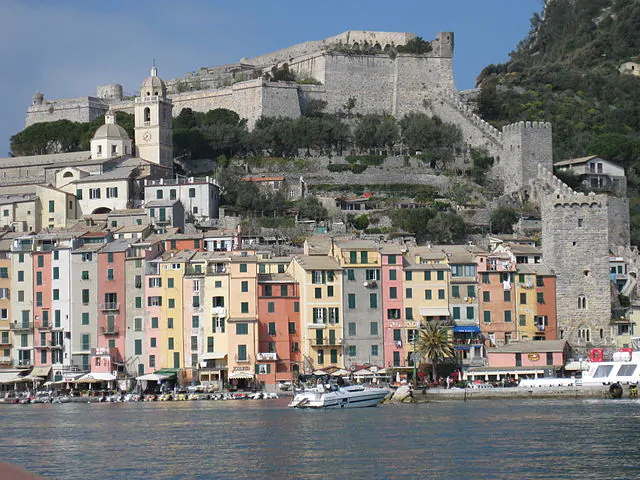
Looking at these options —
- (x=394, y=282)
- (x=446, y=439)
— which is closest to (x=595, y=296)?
(x=394, y=282)

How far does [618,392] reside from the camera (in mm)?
68375

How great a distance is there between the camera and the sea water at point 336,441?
4381cm

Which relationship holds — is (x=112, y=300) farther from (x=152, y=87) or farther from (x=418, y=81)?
(x=418, y=81)

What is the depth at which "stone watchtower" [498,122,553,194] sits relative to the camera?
349 feet

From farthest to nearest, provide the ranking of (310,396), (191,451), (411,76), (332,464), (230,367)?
(411,76) → (230,367) → (310,396) → (191,451) → (332,464)

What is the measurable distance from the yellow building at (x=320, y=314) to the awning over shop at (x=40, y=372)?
49.2ft

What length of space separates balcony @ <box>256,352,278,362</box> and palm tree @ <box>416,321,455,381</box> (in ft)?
26.2

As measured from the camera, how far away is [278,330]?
79.9m

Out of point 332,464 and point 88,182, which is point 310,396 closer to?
point 332,464

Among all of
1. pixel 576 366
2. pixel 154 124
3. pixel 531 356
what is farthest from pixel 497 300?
pixel 154 124

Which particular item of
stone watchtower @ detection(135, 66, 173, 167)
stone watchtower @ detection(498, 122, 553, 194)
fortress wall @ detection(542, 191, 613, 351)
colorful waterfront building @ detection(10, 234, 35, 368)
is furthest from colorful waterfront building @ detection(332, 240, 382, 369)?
stone watchtower @ detection(135, 66, 173, 167)

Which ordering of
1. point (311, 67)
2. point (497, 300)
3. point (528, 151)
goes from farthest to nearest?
point (311, 67) < point (528, 151) < point (497, 300)

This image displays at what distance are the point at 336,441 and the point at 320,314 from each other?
28.1 metres

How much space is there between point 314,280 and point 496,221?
24.3 metres
